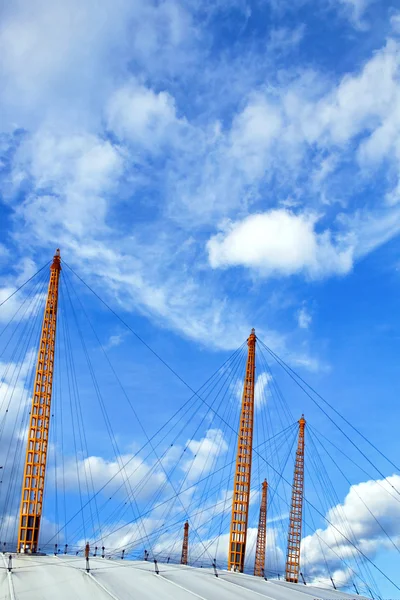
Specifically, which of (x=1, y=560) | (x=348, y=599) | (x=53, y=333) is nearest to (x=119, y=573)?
(x=1, y=560)

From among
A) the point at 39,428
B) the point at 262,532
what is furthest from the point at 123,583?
the point at 262,532

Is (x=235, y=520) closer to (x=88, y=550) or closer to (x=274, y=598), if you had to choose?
(x=88, y=550)

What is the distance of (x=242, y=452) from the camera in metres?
111

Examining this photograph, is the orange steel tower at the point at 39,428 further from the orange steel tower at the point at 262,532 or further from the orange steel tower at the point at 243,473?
the orange steel tower at the point at 262,532

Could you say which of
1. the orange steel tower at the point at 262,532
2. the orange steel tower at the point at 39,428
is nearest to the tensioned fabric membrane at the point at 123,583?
the orange steel tower at the point at 39,428

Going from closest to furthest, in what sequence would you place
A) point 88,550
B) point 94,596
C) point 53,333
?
point 94,596, point 88,550, point 53,333

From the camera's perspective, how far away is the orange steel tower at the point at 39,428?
85.4m

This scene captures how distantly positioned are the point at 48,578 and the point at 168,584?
35.3 ft

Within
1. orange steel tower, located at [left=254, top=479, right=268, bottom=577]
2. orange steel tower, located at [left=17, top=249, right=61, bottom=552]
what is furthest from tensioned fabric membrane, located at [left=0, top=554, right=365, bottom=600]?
orange steel tower, located at [left=254, top=479, right=268, bottom=577]

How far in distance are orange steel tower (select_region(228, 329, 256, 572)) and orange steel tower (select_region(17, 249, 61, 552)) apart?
35.7 metres

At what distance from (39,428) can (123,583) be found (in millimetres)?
44405

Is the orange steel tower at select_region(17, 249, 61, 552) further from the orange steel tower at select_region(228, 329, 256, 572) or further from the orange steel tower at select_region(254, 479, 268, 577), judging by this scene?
the orange steel tower at select_region(254, 479, 268, 577)

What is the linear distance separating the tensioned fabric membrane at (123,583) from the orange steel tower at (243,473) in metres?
39.2

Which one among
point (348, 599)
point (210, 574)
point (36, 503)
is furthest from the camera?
point (36, 503)
